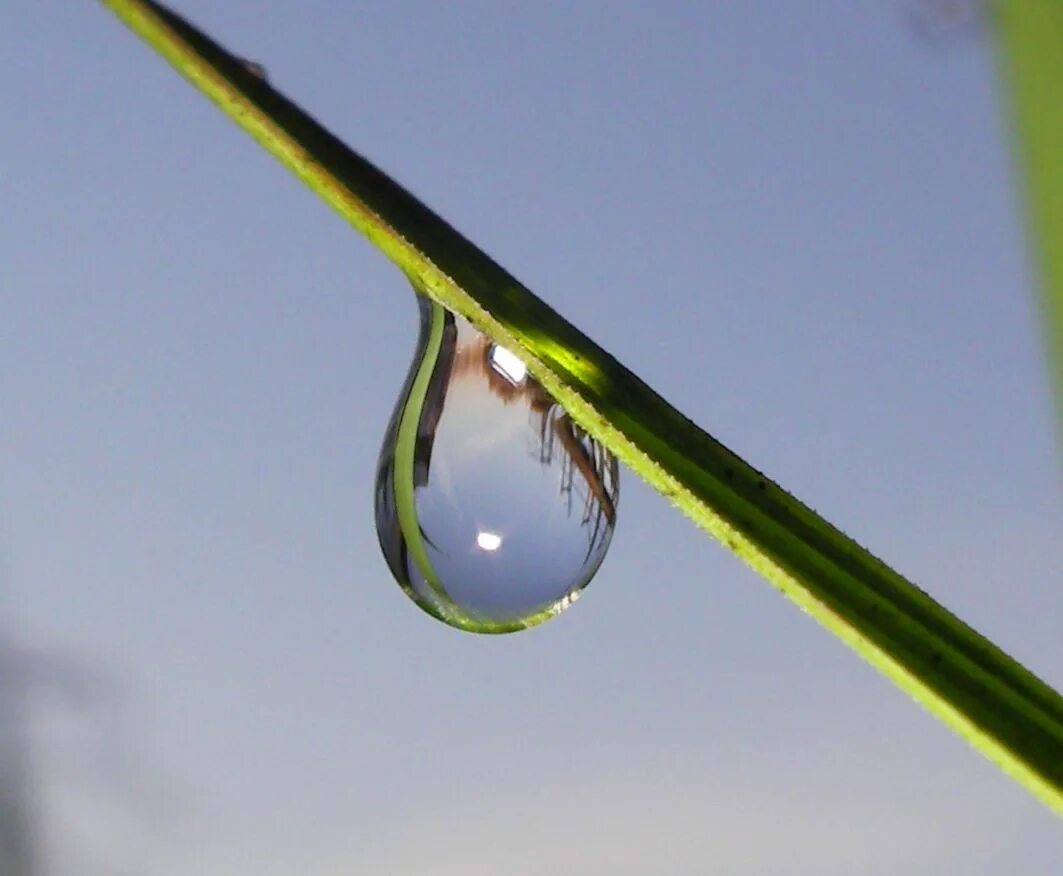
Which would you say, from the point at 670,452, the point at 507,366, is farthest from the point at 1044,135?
the point at 507,366

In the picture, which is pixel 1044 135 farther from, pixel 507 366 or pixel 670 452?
pixel 507 366

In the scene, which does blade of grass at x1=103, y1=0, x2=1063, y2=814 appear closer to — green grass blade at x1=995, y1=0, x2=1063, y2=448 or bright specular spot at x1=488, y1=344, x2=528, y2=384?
green grass blade at x1=995, y1=0, x2=1063, y2=448

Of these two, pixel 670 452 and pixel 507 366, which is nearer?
pixel 670 452

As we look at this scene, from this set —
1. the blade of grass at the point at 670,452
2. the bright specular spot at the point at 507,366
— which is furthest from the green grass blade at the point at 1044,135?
the bright specular spot at the point at 507,366

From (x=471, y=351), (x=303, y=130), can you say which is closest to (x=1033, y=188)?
(x=303, y=130)

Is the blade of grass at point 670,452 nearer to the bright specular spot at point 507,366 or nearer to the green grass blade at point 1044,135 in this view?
the green grass blade at point 1044,135
